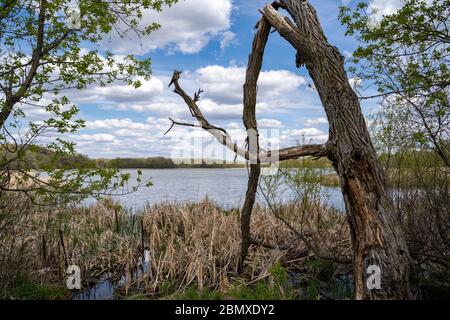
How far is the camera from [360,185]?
4.62 metres

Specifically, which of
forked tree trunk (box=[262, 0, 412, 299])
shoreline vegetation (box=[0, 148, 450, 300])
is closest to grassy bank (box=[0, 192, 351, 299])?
shoreline vegetation (box=[0, 148, 450, 300])

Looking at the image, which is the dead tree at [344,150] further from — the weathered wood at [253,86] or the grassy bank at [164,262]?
the grassy bank at [164,262]

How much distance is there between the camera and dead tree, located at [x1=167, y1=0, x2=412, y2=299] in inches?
176

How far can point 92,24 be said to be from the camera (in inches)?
245

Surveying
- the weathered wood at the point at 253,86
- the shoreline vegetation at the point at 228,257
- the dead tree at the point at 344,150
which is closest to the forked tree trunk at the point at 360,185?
the dead tree at the point at 344,150

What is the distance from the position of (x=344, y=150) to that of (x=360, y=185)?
454 mm

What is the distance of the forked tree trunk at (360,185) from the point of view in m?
4.44

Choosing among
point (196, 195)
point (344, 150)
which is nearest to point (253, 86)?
point (344, 150)

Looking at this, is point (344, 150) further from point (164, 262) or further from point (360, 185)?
point (164, 262)

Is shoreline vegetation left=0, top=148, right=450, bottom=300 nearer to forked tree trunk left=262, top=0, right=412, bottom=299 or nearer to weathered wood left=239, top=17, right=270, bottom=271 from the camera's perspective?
forked tree trunk left=262, top=0, right=412, bottom=299

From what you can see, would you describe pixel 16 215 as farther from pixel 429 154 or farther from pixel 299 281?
pixel 429 154
